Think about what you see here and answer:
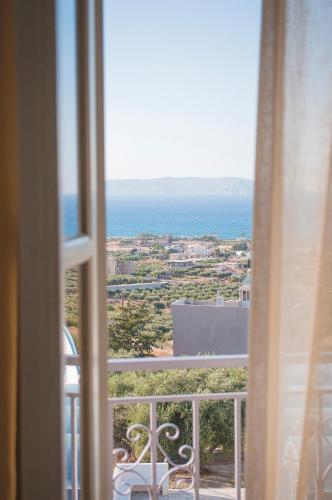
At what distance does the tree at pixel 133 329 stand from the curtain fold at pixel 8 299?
4862 mm

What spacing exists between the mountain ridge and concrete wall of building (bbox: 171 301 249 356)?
34.3 inches

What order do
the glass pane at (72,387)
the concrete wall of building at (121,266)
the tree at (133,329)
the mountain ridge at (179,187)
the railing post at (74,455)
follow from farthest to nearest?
1. the tree at (133,329)
2. the concrete wall of building at (121,266)
3. the mountain ridge at (179,187)
4. the railing post at (74,455)
5. the glass pane at (72,387)

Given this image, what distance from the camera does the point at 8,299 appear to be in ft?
3.08

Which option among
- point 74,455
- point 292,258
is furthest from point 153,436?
point 74,455

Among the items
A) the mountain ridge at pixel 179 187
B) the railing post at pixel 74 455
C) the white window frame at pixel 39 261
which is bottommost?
the railing post at pixel 74 455

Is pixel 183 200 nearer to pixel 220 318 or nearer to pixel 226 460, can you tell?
pixel 220 318

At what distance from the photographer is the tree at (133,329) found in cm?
588

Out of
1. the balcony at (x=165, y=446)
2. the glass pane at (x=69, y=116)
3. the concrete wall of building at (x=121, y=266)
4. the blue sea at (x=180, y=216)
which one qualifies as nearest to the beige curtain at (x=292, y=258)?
the balcony at (x=165, y=446)

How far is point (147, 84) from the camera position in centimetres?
492

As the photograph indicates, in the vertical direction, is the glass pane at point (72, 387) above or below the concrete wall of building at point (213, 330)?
above

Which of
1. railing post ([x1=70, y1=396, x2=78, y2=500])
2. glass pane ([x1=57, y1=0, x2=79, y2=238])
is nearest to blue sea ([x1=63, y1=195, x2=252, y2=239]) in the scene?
railing post ([x1=70, y1=396, x2=78, y2=500])

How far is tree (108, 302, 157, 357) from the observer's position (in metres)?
5.88

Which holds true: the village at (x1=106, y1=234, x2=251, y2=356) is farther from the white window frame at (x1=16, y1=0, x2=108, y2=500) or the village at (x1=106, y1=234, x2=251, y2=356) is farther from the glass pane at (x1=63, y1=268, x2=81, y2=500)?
the white window frame at (x1=16, y1=0, x2=108, y2=500)

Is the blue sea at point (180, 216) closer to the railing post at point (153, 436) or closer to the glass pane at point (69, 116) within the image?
the railing post at point (153, 436)
